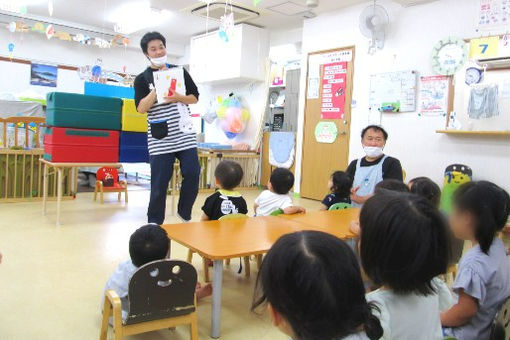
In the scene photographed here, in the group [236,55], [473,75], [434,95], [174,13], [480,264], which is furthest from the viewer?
[236,55]

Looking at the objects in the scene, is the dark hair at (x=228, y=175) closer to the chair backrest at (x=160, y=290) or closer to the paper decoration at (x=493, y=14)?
the chair backrest at (x=160, y=290)

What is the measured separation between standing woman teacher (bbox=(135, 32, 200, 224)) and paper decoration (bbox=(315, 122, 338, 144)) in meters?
3.37

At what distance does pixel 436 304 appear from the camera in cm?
106

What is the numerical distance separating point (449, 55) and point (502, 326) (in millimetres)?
4126

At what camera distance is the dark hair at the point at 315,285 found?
2.35 feet

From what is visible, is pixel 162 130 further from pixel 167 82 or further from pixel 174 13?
pixel 174 13

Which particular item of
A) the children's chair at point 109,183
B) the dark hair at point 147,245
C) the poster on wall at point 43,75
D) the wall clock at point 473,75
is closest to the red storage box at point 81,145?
the children's chair at point 109,183

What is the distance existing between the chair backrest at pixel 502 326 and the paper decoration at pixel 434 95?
3931mm

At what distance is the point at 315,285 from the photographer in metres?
0.71

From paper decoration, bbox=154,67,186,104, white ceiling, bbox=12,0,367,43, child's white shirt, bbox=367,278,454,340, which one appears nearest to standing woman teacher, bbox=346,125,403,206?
paper decoration, bbox=154,67,186,104

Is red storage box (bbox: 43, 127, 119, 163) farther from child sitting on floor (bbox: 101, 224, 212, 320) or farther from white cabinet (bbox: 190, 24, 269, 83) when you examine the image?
white cabinet (bbox: 190, 24, 269, 83)

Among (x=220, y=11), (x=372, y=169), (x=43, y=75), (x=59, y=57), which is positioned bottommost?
(x=372, y=169)

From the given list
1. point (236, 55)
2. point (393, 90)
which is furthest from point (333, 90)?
point (236, 55)

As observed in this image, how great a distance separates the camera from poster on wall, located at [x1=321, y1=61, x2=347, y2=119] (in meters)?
5.73
